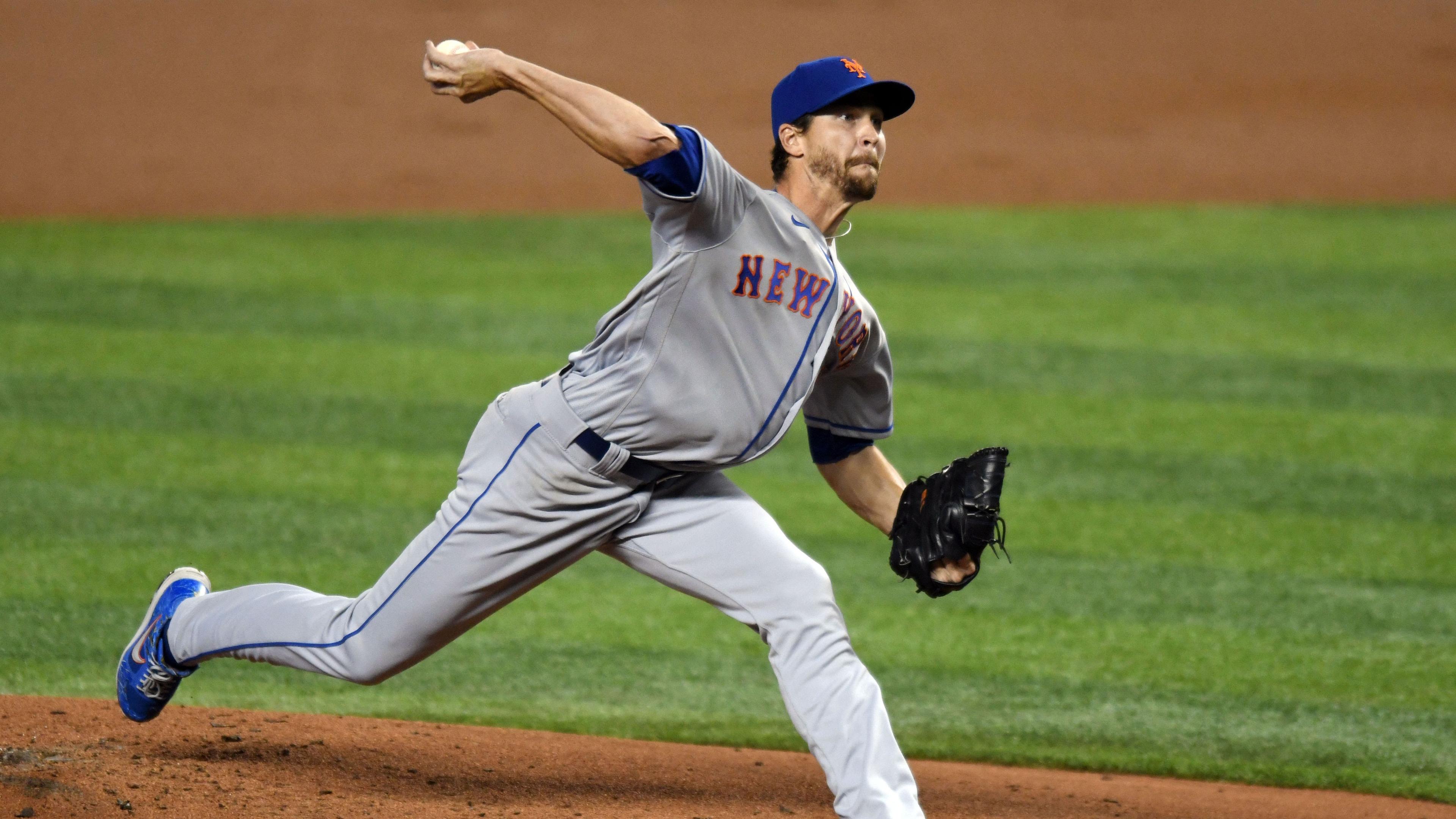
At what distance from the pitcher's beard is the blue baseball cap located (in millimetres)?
114

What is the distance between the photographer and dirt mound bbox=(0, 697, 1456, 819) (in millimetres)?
3439

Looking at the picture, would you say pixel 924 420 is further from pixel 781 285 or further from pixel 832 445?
pixel 781 285

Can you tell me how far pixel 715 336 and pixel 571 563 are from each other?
62 centimetres

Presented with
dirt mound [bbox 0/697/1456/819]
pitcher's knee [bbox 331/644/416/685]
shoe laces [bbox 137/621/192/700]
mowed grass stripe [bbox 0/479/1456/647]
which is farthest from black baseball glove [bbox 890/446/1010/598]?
mowed grass stripe [bbox 0/479/1456/647]

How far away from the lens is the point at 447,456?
23.4ft

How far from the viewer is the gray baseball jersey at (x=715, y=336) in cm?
315

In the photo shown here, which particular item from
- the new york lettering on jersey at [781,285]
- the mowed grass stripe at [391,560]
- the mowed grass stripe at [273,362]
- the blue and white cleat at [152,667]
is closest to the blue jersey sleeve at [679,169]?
the new york lettering on jersey at [781,285]

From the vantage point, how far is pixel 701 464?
330 centimetres

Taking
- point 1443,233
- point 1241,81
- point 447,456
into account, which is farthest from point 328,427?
point 1241,81

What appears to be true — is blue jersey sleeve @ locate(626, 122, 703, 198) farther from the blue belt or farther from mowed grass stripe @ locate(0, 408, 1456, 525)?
mowed grass stripe @ locate(0, 408, 1456, 525)

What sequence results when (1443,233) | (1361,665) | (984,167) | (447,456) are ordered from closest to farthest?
(1361,665) < (447,456) < (1443,233) < (984,167)

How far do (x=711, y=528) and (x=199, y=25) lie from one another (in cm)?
1139

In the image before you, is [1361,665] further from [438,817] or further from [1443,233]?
[1443,233]

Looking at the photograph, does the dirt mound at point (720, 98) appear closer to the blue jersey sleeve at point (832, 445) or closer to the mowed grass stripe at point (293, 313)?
the mowed grass stripe at point (293, 313)
